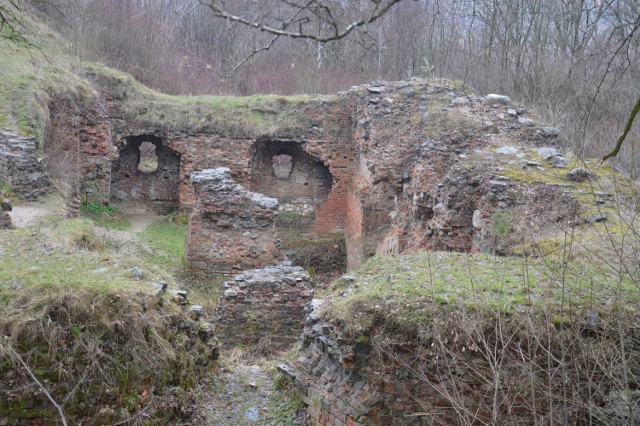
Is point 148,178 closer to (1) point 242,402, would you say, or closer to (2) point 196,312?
(2) point 196,312

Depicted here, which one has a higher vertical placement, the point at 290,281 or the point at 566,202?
the point at 566,202

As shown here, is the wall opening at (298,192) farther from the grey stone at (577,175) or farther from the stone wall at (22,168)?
the grey stone at (577,175)

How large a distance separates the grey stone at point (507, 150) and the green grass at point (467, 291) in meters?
4.08

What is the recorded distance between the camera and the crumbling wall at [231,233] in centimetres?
1157

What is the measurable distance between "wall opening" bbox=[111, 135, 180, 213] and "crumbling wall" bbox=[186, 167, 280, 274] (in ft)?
16.7

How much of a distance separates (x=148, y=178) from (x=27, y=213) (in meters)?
7.08

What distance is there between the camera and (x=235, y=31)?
2136cm

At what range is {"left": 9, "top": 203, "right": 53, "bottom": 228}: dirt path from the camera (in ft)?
28.5

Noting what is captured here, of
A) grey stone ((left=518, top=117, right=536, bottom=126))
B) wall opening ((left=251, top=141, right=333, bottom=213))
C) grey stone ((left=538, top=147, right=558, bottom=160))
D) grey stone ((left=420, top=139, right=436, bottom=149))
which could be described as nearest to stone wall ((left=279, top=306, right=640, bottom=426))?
grey stone ((left=538, top=147, right=558, bottom=160))

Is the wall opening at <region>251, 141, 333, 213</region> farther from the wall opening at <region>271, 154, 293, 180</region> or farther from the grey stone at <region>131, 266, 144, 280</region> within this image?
the grey stone at <region>131, 266, 144, 280</region>

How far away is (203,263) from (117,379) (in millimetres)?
7518

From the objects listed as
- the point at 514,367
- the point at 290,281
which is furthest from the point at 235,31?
the point at 514,367

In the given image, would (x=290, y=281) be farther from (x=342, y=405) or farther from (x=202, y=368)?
(x=342, y=405)

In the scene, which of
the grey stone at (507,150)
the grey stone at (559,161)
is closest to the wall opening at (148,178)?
the grey stone at (507,150)
